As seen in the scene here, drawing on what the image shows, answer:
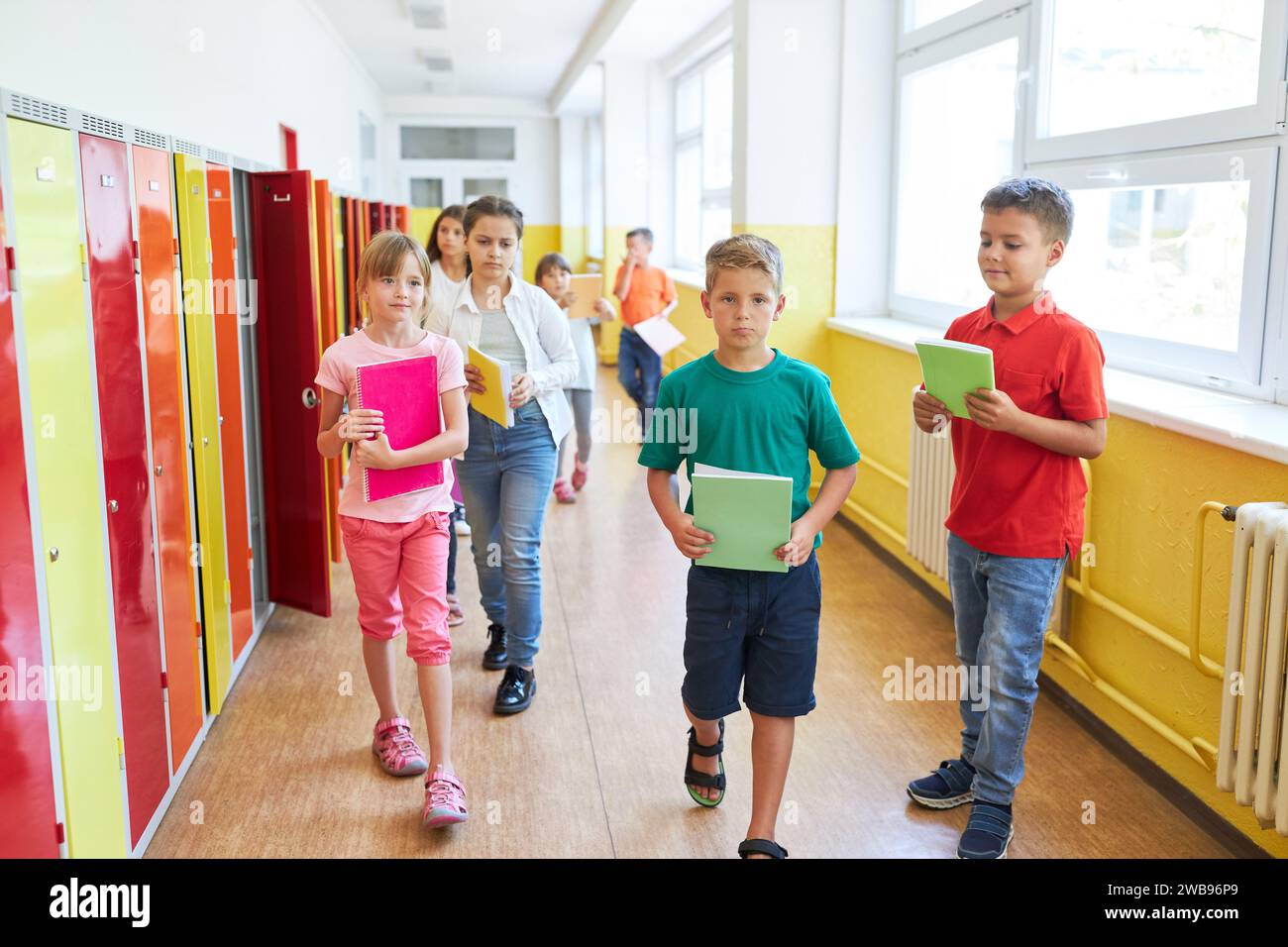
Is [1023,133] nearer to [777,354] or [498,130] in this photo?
[777,354]

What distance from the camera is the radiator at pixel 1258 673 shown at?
2.21m

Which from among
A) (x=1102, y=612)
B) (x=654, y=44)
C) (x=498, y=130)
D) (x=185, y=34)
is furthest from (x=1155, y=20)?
(x=498, y=130)

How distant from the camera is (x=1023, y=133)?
13.9 feet

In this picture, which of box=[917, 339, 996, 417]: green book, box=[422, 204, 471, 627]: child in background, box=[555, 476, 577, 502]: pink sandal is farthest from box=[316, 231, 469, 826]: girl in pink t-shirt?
box=[555, 476, 577, 502]: pink sandal

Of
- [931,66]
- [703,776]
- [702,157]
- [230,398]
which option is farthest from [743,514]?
[702,157]

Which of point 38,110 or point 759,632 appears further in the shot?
point 759,632

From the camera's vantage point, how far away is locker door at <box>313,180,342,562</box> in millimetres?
4090

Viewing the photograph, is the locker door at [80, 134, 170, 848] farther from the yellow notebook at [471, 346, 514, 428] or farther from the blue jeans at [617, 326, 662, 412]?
the blue jeans at [617, 326, 662, 412]

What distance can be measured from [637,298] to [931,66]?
255 cm

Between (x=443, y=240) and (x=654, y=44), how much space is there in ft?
20.7

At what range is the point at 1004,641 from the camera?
2488 mm

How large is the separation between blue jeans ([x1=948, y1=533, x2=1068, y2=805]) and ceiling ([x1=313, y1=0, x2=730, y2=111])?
259 inches

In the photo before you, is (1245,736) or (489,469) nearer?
(1245,736)

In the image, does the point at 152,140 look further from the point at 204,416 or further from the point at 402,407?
the point at 402,407
